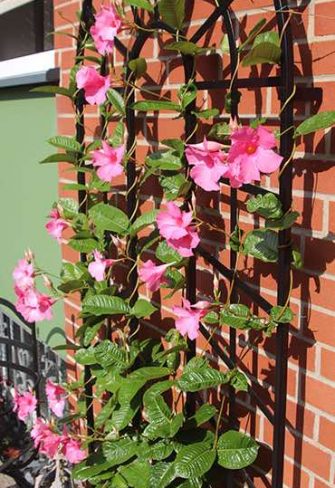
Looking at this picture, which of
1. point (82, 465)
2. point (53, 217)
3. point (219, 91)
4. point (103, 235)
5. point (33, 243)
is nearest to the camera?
point (219, 91)

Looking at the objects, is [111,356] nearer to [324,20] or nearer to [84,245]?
[84,245]

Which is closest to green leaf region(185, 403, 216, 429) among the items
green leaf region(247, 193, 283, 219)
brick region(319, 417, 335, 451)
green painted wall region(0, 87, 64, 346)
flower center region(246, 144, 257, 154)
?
brick region(319, 417, 335, 451)

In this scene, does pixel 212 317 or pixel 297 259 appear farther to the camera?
pixel 212 317

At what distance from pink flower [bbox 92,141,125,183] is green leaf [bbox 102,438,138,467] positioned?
0.80 m

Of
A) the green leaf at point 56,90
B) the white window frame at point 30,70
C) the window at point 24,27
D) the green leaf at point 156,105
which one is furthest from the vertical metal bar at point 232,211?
the window at point 24,27

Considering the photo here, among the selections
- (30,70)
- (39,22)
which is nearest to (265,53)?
(30,70)

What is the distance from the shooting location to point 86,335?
218cm

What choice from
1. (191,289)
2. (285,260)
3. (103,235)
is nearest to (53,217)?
(103,235)

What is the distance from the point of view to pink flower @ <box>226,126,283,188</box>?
50.3 inches

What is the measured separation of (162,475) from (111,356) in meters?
0.41

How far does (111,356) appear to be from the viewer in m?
1.96

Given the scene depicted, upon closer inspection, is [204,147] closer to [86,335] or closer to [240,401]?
[240,401]

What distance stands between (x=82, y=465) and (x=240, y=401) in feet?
1.86

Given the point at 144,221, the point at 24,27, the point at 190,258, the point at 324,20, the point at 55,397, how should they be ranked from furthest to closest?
the point at 24,27, the point at 55,397, the point at 144,221, the point at 190,258, the point at 324,20
